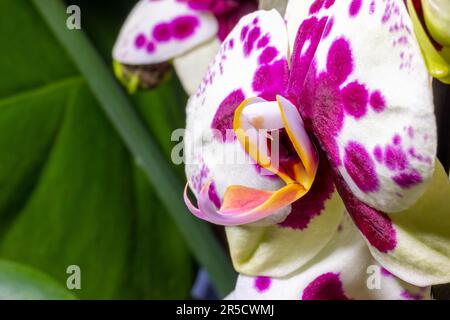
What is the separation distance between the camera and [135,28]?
1.65 feet

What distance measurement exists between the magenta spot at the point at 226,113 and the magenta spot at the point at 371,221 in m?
0.05

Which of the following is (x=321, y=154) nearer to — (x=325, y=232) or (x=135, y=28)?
(x=325, y=232)

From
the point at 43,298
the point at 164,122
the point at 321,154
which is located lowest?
the point at 164,122

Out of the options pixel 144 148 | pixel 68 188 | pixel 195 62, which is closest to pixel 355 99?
pixel 195 62

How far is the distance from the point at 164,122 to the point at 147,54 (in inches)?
11.7

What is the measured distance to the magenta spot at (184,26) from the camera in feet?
1.58

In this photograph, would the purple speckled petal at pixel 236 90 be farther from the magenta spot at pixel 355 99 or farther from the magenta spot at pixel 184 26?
the magenta spot at pixel 184 26

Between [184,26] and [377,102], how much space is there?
0.87ft

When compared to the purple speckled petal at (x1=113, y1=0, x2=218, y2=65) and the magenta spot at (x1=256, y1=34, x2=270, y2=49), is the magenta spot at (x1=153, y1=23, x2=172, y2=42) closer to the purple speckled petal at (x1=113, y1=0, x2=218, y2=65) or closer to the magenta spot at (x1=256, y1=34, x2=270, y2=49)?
the purple speckled petal at (x1=113, y1=0, x2=218, y2=65)

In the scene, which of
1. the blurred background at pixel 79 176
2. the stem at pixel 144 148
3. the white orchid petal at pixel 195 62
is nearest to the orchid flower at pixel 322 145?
the white orchid petal at pixel 195 62

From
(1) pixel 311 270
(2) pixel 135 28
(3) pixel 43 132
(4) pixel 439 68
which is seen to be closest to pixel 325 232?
(1) pixel 311 270

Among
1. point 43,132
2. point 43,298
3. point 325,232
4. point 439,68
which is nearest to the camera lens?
point 439,68

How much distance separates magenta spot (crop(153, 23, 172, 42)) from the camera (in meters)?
0.49

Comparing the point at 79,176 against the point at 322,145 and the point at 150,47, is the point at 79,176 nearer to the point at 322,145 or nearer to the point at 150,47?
the point at 150,47
